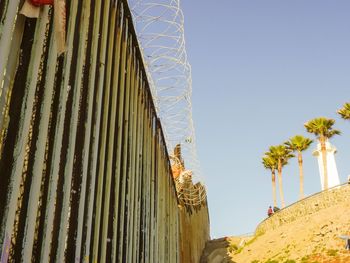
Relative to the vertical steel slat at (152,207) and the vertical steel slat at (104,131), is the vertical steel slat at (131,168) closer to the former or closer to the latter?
the vertical steel slat at (104,131)

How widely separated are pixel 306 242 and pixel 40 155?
2542 cm

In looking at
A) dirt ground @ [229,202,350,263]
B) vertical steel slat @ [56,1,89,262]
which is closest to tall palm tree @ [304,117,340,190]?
dirt ground @ [229,202,350,263]

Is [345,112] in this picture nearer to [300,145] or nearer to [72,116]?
[300,145]

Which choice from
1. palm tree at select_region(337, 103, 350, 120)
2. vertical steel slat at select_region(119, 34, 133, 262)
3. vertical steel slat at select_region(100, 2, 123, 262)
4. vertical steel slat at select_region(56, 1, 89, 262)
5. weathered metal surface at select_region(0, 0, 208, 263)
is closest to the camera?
weathered metal surface at select_region(0, 0, 208, 263)

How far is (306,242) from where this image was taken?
2542cm

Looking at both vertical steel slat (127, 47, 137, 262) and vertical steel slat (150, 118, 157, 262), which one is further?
vertical steel slat (150, 118, 157, 262)

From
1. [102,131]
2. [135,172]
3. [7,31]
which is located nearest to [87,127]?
[102,131]

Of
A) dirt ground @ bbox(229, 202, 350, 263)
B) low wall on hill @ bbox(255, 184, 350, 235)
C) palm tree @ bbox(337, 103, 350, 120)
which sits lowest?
dirt ground @ bbox(229, 202, 350, 263)

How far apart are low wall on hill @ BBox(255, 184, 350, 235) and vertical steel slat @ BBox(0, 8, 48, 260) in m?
32.5

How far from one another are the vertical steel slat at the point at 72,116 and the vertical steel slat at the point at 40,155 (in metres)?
0.26

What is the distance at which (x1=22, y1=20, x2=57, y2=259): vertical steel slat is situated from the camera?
7.39ft

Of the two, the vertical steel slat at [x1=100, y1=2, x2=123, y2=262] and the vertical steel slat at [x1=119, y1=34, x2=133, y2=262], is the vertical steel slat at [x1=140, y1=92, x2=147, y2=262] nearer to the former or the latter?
the vertical steel slat at [x1=119, y1=34, x2=133, y2=262]

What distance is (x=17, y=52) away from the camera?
2.27 m

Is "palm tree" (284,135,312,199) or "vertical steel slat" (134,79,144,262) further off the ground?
"palm tree" (284,135,312,199)
